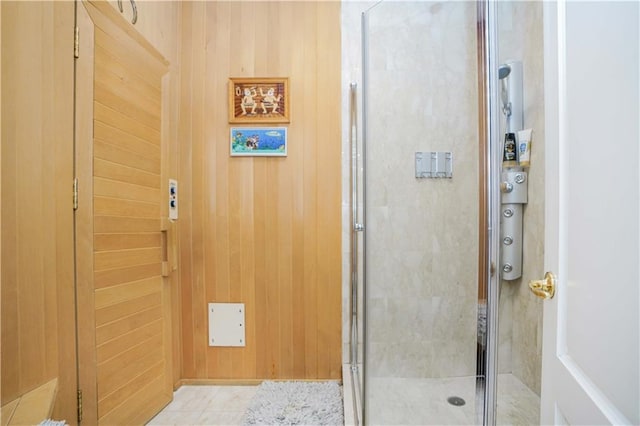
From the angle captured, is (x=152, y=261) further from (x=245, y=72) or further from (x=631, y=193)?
(x=631, y=193)

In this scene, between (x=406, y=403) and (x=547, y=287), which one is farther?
(x=406, y=403)

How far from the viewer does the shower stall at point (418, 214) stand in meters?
1.11

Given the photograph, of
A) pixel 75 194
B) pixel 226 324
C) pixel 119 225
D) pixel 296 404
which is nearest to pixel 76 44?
pixel 75 194

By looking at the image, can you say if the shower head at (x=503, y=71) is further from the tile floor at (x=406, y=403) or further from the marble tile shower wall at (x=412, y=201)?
the tile floor at (x=406, y=403)

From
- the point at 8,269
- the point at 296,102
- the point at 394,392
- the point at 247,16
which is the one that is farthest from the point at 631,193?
the point at 247,16

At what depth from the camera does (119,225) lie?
1.27 metres

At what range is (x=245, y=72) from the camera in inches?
69.1

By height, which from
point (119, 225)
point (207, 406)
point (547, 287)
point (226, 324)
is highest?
point (119, 225)

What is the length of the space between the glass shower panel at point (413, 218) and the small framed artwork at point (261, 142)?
0.66 m

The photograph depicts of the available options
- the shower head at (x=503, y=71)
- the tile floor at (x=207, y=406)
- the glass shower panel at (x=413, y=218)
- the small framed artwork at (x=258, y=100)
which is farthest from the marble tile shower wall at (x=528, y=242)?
the tile floor at (x=207, y=406)

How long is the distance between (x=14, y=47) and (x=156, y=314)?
4.06ft

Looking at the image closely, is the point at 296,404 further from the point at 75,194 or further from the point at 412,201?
the point at 75,194

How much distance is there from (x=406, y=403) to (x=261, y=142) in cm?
156

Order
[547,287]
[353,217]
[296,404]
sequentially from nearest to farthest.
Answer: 1. [547,287]
2. [296,404]
3. [353,217]
